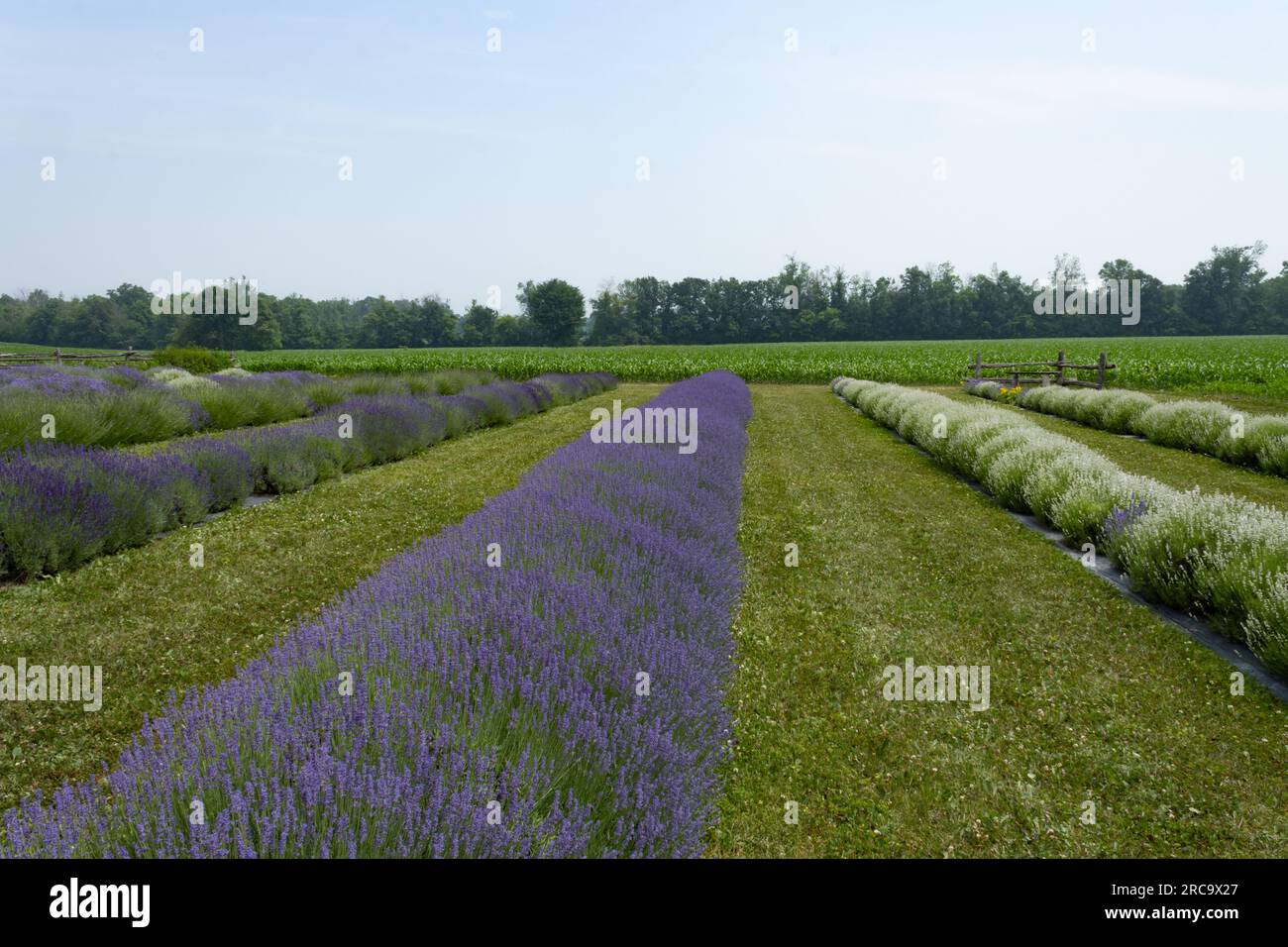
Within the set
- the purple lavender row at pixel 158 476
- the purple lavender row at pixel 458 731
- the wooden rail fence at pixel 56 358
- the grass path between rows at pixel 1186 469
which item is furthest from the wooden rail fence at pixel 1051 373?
the wooden rail fence at pixel 56 358

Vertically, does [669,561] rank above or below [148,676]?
above

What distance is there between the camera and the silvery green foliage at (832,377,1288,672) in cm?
444

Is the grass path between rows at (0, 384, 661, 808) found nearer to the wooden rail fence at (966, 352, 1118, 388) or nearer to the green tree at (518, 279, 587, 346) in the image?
the wooden rail fence at (966, 352, 1118, 388)

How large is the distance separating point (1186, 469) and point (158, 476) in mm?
13350

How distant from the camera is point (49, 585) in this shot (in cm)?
480

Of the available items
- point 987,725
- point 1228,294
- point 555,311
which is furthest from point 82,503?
point 1228,294

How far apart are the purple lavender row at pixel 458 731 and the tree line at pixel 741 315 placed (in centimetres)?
7983

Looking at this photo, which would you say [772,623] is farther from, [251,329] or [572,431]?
[251,329]

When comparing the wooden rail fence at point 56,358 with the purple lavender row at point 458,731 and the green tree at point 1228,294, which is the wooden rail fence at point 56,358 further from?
the green tree at point 1228,294

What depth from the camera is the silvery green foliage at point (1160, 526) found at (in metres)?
4.44
